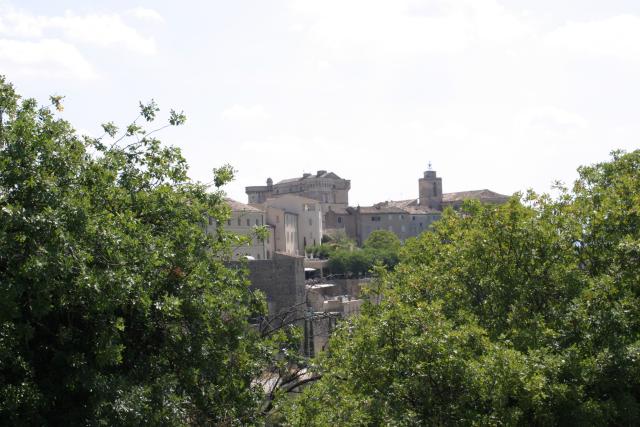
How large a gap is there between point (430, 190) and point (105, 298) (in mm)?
→ 142611

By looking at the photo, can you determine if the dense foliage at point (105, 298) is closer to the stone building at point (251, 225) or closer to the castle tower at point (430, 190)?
the stone building at point (251, 225)

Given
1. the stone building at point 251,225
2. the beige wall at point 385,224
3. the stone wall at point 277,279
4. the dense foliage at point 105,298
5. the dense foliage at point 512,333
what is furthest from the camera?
the beige wall at point 385,224

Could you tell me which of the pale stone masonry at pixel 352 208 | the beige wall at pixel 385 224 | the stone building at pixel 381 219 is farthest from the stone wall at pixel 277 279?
the beige wall at pixel 385 224

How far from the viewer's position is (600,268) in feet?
56.8

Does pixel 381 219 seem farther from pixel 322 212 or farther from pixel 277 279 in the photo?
pixel 277 279

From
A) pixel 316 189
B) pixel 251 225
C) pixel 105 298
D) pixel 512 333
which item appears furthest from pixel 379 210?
pixel 105 298

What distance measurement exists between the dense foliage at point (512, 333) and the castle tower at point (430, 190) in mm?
130720

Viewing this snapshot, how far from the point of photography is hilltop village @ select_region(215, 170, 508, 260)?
88925 millimetres

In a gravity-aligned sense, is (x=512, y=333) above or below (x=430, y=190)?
below

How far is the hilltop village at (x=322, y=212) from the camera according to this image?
88.9m

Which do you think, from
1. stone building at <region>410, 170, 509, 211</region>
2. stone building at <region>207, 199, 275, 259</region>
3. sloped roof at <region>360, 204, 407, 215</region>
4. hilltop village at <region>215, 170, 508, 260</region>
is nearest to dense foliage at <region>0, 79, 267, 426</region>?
hilltop village at <region>215, 170, 508, 260</region>

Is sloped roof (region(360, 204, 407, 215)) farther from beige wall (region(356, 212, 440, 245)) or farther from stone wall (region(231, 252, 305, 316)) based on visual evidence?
stone wall (region(231, 252, 305, 316))

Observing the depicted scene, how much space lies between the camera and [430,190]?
151375mm

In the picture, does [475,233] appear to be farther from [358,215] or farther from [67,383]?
[358,215]
